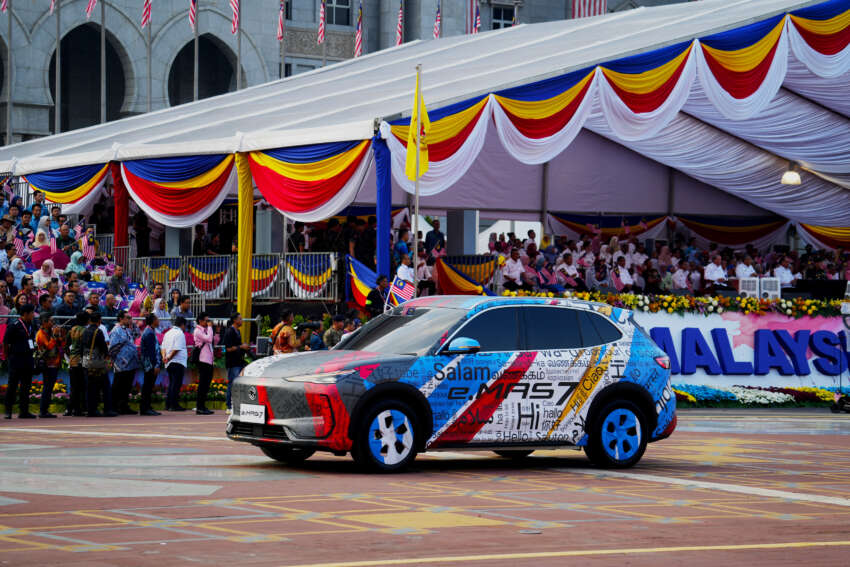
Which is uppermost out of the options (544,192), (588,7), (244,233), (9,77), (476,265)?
(588,7)

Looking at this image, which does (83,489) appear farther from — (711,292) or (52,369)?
(711,292)

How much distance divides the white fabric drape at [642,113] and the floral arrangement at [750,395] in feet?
17.0

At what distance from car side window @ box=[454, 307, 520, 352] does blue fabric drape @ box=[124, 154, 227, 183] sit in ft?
54.2

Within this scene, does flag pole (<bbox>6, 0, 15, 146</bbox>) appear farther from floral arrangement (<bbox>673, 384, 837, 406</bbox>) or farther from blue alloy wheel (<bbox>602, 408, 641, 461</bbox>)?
blue alloy wheel (<bbox>602, 408, 641, 461</bbox>)

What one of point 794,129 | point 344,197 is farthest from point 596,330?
point 794,129

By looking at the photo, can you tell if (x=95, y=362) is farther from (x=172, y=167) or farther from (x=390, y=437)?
(x=390, y=437)

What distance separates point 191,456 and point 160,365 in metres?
9.27

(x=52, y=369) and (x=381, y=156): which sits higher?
(x=381, y=156)

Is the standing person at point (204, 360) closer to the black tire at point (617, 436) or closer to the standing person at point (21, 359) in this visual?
the standing person at point (21, 359)

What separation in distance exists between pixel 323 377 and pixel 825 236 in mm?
29533

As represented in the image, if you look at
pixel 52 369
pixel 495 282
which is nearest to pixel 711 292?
pixel 495 282

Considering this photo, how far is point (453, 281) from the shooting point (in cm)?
2766

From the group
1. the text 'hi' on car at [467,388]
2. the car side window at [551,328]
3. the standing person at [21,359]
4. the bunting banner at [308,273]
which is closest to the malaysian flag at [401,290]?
the bunting banner at [308,273]

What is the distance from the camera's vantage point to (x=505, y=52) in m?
34.2
